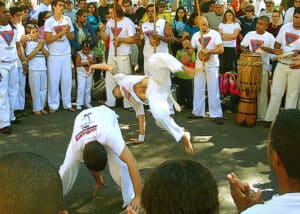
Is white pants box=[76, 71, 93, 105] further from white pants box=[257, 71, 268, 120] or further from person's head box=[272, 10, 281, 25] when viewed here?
person's head box=[272, 10, 281, 25]

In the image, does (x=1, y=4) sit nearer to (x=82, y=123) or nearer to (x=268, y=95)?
(x=82, y=123)

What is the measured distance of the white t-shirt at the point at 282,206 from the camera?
1.94 m

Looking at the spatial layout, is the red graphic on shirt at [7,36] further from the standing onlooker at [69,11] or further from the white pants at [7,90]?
the standing onlooker at [69,11]

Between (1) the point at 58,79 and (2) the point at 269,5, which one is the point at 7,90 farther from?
(2) the point at 269,5

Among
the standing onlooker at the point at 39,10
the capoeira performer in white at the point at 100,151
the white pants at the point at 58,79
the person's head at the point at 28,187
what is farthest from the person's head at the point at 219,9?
the person's head at the point at 28,187

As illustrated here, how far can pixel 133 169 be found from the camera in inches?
169

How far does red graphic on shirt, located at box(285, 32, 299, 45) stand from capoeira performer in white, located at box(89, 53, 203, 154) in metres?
1.95

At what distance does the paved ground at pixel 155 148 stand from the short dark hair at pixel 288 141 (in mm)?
2814

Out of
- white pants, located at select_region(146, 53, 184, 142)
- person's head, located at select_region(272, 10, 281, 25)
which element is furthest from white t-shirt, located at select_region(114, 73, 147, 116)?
person's head, located at select_region(272, 10, 281, 25)

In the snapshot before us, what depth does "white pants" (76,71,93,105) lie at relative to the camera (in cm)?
909

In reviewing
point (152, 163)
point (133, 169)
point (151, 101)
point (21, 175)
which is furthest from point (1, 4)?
point (21, 175)

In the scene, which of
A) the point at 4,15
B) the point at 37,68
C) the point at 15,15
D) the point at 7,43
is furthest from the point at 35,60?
the point at 4,15

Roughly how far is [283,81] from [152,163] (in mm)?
2850

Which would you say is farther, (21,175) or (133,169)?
(133,169)
